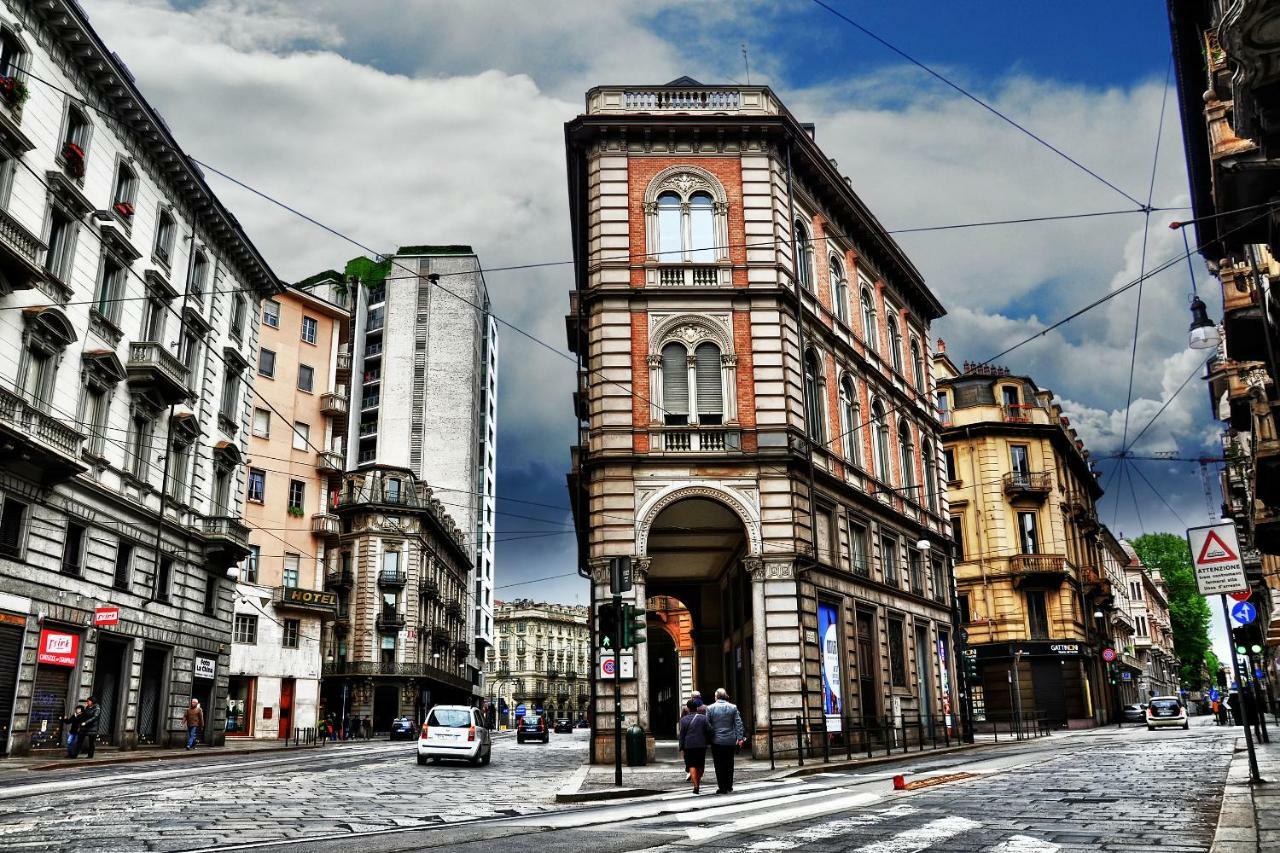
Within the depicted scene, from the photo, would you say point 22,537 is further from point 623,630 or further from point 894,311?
point 894,311

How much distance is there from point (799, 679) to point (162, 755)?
1602 cm

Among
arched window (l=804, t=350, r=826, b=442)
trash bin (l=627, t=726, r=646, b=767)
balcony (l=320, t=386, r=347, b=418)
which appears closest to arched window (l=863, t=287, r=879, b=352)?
arched window (l=804, t=350, r=826, b=442)

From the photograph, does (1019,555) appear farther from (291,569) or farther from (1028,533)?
(291,569)

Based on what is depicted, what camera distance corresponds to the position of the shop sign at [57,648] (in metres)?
24.9

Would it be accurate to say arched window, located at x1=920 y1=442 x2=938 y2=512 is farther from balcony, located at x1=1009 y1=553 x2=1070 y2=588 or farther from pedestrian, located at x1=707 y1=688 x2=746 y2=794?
pedestrian, located at x1=707 y1=688 x2=746 y2=794

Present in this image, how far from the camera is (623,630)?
17328 millimetres

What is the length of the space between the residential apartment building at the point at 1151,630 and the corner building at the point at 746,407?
60731mm

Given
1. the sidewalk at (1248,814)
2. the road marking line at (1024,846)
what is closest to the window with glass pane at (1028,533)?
the sidewalk at (1248,814)

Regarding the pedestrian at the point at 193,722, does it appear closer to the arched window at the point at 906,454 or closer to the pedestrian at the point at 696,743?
the pedestrian at the point at 696,743

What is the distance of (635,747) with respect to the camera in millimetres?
22938

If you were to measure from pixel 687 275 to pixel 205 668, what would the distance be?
19.7 m

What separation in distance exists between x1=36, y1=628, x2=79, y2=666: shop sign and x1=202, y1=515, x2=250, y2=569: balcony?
727 centimetres

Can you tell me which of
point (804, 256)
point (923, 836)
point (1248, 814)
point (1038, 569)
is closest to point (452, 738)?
point (804, 256)

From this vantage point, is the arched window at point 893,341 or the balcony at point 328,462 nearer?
the arched window at point 893,341
